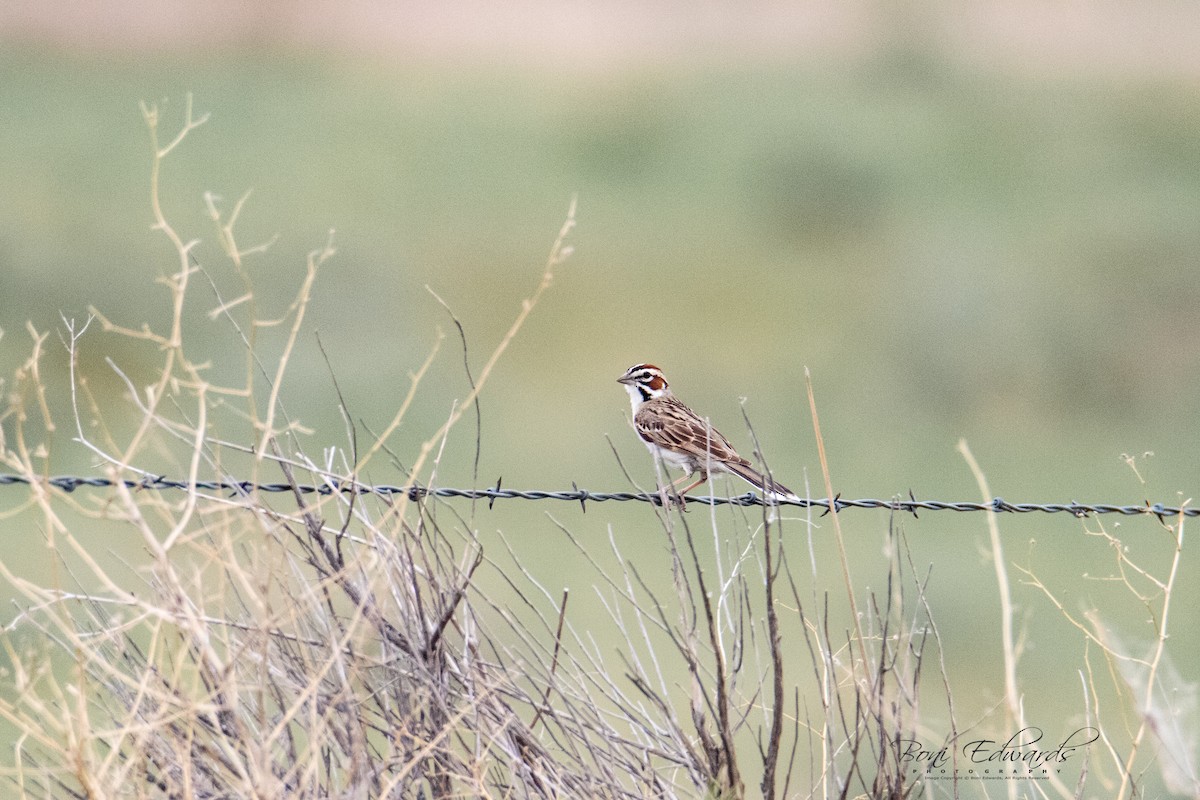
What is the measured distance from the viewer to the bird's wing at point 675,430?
8992 millimetres

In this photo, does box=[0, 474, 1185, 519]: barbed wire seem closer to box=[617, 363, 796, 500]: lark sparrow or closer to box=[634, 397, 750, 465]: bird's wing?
box=[617, 363, 796, 500]: lark sparrow

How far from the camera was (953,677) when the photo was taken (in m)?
29.7

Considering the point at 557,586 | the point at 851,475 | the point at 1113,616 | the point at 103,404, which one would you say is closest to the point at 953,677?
the point at 1113,616

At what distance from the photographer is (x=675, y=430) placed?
359 inches

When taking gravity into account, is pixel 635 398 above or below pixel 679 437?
above

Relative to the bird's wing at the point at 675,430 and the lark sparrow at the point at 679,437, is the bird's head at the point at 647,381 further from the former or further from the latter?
the bird's wing at the point at 675,430

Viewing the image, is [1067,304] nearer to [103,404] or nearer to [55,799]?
[103,404]

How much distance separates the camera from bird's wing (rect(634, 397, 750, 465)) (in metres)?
8.99

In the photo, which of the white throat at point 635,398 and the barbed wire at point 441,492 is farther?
the white throat at point 635,398

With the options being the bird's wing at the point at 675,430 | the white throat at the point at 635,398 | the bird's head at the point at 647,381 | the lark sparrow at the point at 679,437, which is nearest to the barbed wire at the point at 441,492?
the lark sparrow at the point at 679,437

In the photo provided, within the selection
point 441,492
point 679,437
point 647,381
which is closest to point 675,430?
point 679,437

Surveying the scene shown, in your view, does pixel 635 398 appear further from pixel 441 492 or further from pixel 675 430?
pixel 441 492

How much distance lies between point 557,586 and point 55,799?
2405cm

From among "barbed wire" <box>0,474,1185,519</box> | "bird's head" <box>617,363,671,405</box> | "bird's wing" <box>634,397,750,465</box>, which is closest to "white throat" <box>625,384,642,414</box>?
"bird's head" <box>617,363,671,405</box>
